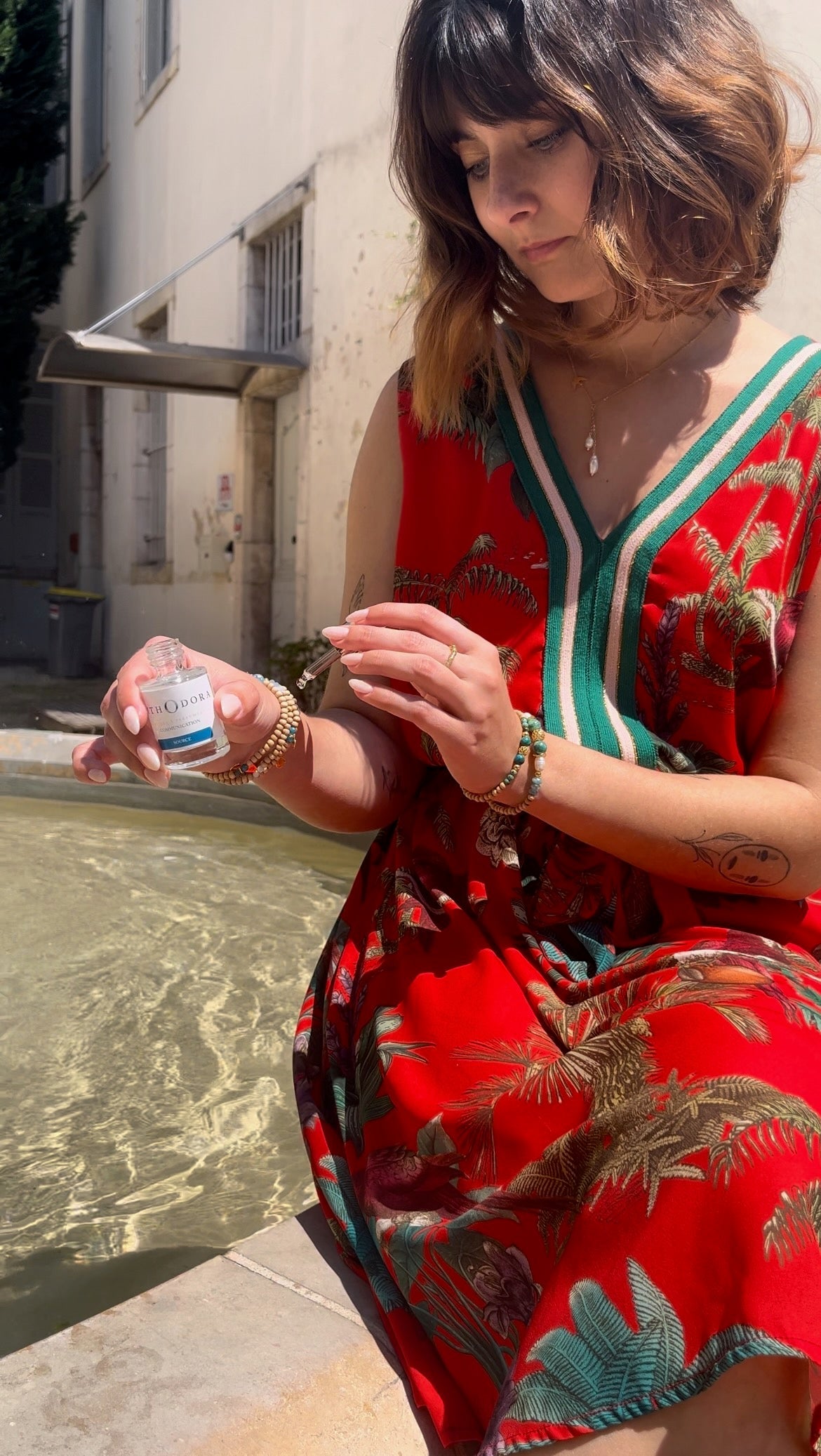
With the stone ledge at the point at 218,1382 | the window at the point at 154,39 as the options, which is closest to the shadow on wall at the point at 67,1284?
the stone ledge at the point at 218,1382

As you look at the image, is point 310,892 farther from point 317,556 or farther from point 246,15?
point 246,15

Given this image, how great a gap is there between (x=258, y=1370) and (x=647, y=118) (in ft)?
4.49

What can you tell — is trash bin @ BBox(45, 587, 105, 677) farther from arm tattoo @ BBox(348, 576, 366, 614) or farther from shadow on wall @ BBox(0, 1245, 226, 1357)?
arm tattoo @ BBox(348, 576, 366, 614)

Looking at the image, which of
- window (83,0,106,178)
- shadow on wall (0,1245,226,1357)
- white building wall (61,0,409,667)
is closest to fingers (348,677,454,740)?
shadow on wall (0,1245,226,1357)

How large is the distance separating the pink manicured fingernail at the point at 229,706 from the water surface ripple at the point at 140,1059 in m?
0.96

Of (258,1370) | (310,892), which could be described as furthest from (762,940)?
(310,892)

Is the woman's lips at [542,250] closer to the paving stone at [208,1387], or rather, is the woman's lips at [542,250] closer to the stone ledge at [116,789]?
the paving stone at [208,1387]

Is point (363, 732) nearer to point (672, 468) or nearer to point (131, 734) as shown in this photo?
point (131, 734)

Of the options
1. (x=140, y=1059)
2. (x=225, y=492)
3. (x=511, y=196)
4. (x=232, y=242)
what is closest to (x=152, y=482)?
(x=225, y=492)

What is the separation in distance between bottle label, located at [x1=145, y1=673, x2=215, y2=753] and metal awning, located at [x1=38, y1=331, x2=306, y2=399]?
8378mm

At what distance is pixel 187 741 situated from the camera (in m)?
1.26

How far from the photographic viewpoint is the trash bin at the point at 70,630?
44.7 feet

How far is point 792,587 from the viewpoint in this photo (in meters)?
1.41

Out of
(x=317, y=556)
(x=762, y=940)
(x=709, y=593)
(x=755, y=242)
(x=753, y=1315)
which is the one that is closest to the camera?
(x=753, y=1315)
